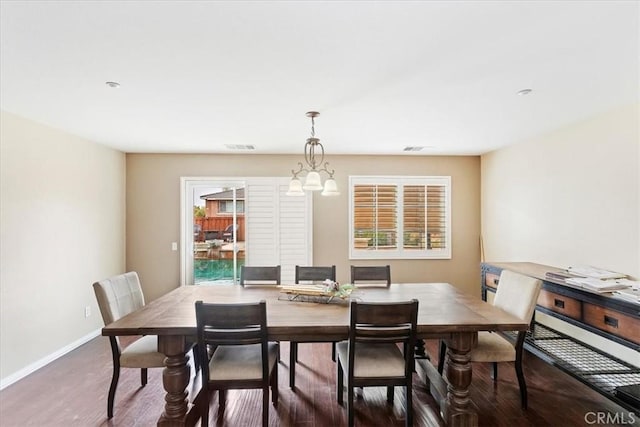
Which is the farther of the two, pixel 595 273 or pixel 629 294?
pixel 595 273

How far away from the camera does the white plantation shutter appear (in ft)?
15.4

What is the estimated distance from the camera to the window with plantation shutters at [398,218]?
15.8ft

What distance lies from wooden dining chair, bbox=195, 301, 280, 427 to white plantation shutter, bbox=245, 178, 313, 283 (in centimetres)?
248

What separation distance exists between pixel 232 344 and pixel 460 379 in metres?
1.52

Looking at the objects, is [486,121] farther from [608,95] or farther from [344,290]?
[344,290]

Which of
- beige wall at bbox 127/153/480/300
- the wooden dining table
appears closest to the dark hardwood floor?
the wooden dining table

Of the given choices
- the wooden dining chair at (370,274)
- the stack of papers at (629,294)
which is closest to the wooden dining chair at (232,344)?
the wooden dining chair at (370,274)

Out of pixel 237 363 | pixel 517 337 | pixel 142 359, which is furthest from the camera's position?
pixel 517 337

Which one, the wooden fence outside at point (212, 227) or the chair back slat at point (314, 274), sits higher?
the wooden fence outside at point (212, 227)

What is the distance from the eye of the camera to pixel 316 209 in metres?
4.78

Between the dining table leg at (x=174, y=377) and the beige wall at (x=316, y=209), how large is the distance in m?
2.79

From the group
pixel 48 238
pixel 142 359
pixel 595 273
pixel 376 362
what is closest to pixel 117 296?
pixel 142 359

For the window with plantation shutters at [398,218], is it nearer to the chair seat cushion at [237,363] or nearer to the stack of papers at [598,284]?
the stack of papers at [598,284]

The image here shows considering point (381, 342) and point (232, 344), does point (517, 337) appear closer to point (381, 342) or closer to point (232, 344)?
point (381, 342)
